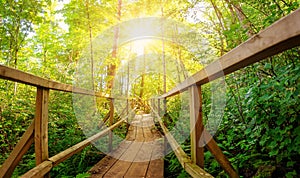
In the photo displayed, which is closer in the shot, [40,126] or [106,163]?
[40,126]

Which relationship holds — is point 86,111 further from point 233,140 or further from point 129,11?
point 129,11

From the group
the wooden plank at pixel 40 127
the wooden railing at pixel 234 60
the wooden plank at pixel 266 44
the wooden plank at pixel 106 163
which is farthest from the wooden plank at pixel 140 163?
the wooden plank at pixel 266 44

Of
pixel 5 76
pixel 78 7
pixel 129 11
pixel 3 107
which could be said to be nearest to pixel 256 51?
pixel 5 76

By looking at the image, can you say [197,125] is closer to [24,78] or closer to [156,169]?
[24,78]

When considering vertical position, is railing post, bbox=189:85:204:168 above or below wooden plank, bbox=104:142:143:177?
above

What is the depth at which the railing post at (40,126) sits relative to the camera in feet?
5.82

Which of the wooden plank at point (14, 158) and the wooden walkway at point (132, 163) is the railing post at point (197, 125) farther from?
the wooden walkway at point (132, 163)

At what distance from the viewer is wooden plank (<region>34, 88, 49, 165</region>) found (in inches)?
69.8

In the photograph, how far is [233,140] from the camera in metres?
2.90

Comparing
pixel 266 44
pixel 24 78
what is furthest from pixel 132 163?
pixel 266 44

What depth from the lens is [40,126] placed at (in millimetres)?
1781

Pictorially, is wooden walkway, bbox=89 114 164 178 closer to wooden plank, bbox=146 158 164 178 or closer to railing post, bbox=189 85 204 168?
wooden plank, bbox=146 158 164 178

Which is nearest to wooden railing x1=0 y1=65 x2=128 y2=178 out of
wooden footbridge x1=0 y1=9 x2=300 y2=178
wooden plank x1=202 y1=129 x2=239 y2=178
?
wooden footbridge x1=0 y1=9 x2=300 y2=178

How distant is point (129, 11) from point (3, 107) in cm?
764
